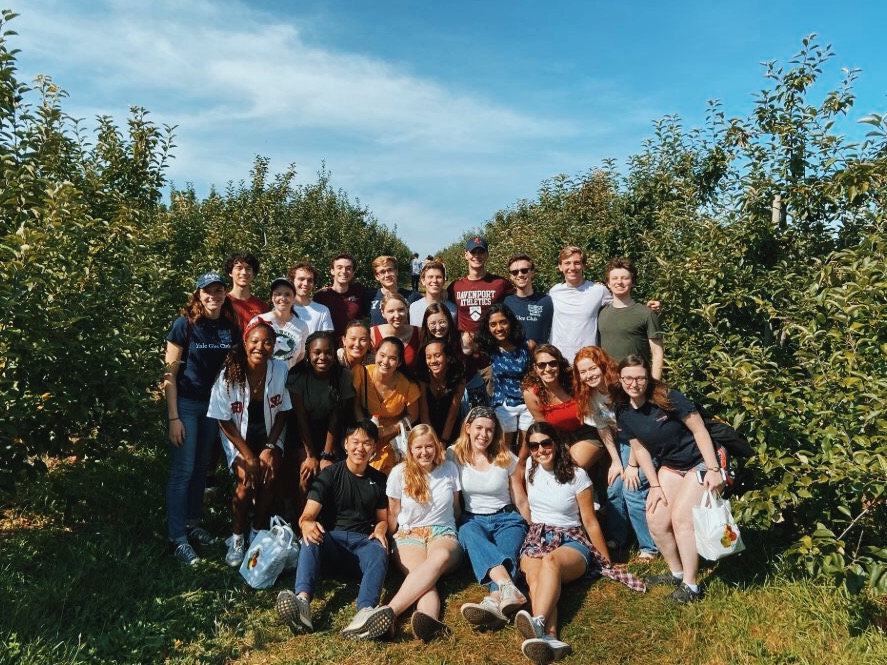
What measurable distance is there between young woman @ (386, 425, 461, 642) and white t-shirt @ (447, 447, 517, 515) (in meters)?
0.11

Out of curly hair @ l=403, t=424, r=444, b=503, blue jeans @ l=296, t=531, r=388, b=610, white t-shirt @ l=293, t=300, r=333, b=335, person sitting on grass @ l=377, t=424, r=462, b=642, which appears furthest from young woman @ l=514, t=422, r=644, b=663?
white t-shirt @ l=293, t=300, r=333, b=335

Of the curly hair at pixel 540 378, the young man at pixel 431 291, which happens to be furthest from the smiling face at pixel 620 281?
the young man at pixel 431 291

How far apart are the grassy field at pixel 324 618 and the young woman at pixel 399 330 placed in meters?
1.83

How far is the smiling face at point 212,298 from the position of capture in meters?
4.84

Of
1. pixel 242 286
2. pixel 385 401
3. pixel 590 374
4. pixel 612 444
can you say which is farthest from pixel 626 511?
pixel 242 286

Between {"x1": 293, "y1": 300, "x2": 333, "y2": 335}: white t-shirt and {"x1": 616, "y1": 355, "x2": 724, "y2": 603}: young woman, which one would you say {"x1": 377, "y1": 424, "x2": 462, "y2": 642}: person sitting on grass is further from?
{"x1": 293, "y1": 300, "x2": 333, "y2": 335}: white t-shirt

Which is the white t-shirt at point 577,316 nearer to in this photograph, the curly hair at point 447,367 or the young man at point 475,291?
the young man at point 475,291

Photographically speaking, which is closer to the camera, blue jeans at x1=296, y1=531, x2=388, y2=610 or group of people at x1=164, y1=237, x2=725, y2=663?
blue jeans at x1=296, y1=531, x2=388, y2=610

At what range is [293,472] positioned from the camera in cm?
518

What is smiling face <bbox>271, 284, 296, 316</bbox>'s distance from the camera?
17.5 feet

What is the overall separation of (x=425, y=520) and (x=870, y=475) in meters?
2.83

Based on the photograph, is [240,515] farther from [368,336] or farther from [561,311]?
[561,311]

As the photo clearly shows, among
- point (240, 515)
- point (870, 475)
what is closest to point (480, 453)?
point (240, 515)

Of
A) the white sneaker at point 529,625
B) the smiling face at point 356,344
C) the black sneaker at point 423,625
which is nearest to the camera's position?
the white sneaker at point 529,625
